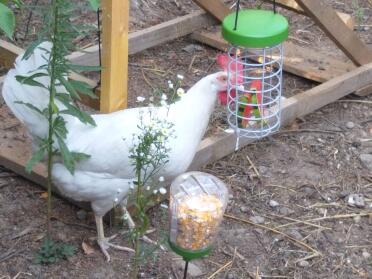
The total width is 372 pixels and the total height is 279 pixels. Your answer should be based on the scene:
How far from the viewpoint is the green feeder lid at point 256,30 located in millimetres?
2816

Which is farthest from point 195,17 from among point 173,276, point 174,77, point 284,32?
point 173,276

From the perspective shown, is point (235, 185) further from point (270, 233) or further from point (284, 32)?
point (284, 32)

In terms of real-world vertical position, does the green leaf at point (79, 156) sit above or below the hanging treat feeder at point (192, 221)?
above

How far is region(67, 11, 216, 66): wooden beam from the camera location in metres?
4.62

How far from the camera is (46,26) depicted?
242 cm

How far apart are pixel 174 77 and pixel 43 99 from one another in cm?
181

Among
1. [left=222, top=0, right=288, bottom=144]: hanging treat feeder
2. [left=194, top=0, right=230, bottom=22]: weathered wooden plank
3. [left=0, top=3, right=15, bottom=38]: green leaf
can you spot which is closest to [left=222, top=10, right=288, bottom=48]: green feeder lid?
[left=222, top=0, right=288, bottom=144]: hanging treat feeder

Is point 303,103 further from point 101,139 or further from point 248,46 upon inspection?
point 101,139

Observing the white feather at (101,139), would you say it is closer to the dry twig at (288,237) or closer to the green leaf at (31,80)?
the green leaf at (31,80)

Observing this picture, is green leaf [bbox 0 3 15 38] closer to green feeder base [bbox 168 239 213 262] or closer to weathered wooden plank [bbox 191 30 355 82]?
green feeder base [bbox 168 239 213 262]

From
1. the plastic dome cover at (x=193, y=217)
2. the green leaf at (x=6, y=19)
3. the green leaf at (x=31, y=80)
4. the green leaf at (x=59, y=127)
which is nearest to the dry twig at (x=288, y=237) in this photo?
the plastic dome cover at (x=193, y=217)

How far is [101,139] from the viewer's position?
2.79 metres

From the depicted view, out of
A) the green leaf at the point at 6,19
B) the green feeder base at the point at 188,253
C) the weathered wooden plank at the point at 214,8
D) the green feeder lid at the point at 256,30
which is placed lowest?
the weathered wooden plank at the point at 214,8

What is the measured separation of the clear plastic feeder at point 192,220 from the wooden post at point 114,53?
574mm
